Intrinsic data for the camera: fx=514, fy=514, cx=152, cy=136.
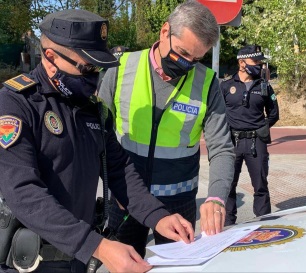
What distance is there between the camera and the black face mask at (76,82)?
190 centimetres

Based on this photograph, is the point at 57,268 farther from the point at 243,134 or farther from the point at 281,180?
the point at 281,180

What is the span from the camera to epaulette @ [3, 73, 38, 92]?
1.82 meters

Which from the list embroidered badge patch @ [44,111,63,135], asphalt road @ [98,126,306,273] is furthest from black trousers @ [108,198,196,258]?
asphalt road @ [98,126,306,273]

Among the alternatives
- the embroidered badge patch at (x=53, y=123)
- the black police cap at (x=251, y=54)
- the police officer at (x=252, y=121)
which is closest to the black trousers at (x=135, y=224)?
the embroidered badge patch at (x=53, y=123)

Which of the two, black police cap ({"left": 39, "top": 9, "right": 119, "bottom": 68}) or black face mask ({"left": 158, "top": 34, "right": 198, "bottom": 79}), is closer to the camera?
black police cap ({"left": 39, "top": 9, "right": 119, "bottom": 68})

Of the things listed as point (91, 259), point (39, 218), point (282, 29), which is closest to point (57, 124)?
point (39, 218)

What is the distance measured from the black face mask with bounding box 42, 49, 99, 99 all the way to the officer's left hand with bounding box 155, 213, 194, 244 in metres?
0.60

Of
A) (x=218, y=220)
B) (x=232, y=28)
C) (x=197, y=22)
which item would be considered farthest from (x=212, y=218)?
(x=232, y=28)

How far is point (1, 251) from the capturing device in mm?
1850

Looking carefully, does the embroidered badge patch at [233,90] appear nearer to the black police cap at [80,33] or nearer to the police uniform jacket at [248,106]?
the police uniform jacket at [248,106]

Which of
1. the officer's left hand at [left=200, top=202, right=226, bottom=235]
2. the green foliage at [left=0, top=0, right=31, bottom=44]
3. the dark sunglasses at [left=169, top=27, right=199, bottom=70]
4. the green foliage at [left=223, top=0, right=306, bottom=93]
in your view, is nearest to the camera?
the officer's left hand at [left=200, top=202, right=226, bottom=235]

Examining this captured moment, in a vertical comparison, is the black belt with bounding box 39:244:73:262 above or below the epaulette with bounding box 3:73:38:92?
below

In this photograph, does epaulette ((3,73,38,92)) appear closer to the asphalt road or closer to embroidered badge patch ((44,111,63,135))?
embroidered badge patch ((44,111,63,135))

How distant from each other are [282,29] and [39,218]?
595 inches
